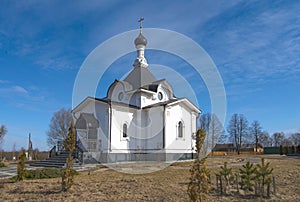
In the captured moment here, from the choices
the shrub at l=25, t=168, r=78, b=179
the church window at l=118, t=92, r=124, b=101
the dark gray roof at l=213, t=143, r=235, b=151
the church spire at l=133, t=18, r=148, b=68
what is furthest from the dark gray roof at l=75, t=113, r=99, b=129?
the dark gray roof at l=213, t=143, r=235, b=151

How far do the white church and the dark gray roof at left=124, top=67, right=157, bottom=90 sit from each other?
12 cm

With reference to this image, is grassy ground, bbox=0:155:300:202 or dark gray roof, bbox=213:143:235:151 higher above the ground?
grassy ground, bbox=0:155:300:202

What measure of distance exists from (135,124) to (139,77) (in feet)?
18.5

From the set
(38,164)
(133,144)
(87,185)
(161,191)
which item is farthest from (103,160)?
(161,191)

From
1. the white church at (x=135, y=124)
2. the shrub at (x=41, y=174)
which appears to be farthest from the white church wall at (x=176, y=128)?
the shrub at (x=41, y=174)

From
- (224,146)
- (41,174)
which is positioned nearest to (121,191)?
(41,174)

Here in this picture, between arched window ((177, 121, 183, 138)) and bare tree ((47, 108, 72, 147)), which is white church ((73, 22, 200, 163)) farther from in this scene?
bare tree ((47, 108, 72, 147))

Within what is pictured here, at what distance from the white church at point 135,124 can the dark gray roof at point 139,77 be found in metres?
0.12

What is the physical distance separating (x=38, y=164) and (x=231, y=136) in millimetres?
45541

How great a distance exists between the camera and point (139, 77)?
27609 millimetres

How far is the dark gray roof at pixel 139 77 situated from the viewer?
26734 millimetres

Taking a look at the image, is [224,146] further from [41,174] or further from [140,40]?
[41,174]

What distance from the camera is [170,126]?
24.1 m

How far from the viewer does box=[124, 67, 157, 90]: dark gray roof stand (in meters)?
26.7
